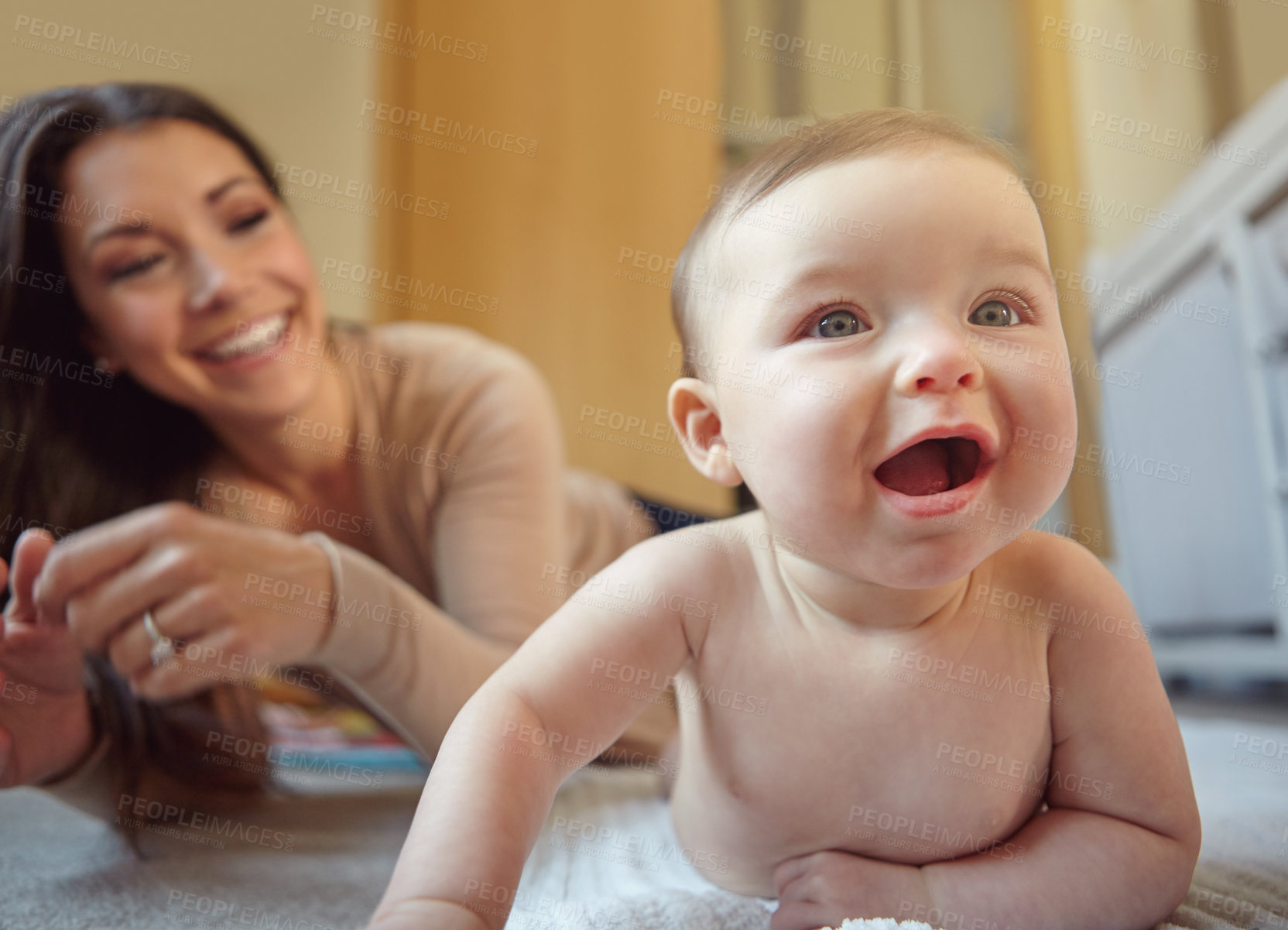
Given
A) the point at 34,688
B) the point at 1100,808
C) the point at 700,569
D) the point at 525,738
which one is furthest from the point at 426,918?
the point at 34,688

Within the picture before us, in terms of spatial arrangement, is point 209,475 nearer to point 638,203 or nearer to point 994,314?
point 638,203

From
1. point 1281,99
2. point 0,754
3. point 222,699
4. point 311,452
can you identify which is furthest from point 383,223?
point 1281,99

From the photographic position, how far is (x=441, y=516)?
0.81 metres

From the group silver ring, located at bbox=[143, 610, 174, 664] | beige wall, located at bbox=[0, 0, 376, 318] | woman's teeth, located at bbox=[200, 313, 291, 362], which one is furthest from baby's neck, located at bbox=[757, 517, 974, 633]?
beige wall, located at bbox=[0, 0, 376, 318]

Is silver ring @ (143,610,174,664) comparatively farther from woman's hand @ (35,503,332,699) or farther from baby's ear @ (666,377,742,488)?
baby's ear @ (666,377,742,488)

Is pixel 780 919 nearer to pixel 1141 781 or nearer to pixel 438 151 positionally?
pixel 1141 781

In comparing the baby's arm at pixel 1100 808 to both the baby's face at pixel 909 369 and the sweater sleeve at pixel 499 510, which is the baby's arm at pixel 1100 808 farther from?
the sweater sleeve at pixel 499 510

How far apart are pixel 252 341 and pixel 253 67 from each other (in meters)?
0.58

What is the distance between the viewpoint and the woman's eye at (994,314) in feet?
1.18

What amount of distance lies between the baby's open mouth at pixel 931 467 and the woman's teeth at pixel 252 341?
1.99 feet

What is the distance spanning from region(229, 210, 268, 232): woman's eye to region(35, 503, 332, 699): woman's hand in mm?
272

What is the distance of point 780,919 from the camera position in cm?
40

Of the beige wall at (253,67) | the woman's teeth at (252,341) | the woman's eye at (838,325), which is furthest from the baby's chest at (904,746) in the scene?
the beige wall at (253,67)

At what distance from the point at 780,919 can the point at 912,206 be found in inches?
12.2
